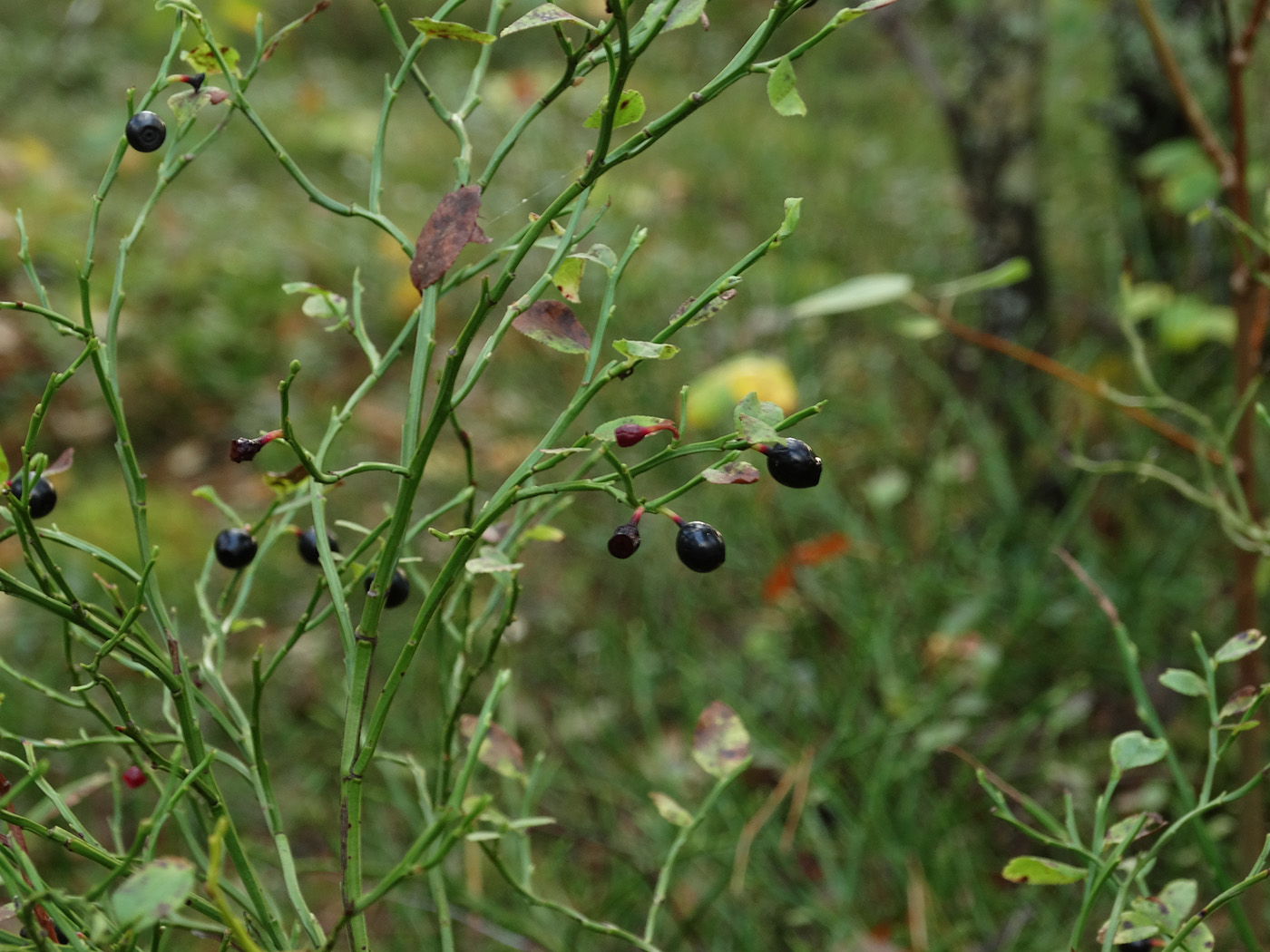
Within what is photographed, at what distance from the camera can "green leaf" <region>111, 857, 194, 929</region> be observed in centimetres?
30

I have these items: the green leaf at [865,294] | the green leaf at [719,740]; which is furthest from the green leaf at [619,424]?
the green leaf at [865,294]

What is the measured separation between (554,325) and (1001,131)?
1.74 meters

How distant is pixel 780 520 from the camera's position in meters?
1.98

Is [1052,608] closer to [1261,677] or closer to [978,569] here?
[978,569]

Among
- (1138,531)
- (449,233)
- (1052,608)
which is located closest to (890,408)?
(1138,531)

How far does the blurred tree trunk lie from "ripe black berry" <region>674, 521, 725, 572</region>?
1.69 meters

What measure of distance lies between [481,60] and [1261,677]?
78 cm

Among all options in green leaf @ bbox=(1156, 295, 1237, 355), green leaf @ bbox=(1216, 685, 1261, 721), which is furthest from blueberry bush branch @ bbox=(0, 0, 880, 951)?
green leaf @ bbox=(1156, 295, 1237, 355)

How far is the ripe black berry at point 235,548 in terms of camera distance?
58cm

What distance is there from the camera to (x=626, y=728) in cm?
175

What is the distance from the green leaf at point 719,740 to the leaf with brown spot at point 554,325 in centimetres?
23

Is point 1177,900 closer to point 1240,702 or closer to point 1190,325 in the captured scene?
point 1240,702

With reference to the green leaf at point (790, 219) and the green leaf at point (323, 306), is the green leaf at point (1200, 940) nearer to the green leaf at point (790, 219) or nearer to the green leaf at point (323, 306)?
the green leaf at point (790, 219)

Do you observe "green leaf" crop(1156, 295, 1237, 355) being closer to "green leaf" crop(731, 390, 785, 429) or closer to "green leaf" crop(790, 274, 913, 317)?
"green leaf" crop(790, 274, 913, 317)
